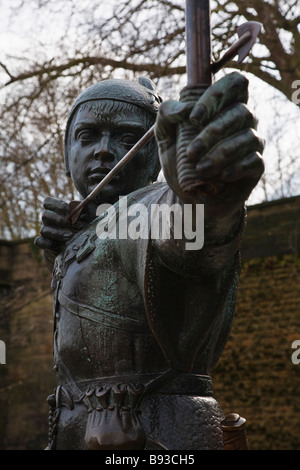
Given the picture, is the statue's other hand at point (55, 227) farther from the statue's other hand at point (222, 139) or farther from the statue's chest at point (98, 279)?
the statue's other hand at point (222, 139)

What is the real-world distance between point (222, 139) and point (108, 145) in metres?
1.05

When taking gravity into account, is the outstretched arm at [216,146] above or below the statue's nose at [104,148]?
below

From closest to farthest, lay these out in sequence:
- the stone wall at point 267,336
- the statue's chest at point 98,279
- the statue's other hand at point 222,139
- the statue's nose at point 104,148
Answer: the statue's other hand at point 222,139, the statue's chest at point 98,279, the statue's nose at point 104,148, the stone wall at point 267,336

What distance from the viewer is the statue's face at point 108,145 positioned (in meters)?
2.30

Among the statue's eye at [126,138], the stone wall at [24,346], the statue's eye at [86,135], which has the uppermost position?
the statue's eye at [86,135]

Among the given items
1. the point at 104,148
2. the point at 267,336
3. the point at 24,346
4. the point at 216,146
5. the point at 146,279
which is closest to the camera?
the point at 216,146

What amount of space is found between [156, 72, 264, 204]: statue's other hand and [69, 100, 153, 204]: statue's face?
954mm

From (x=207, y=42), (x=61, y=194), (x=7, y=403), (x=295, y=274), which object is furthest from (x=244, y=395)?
(x=207, y=42)

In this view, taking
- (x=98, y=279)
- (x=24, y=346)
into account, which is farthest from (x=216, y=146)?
(x=24, y=346)

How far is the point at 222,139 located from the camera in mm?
1294

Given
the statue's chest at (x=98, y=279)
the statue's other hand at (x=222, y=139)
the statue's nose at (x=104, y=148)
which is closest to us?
the statue's other hand at (x=222, y=139)

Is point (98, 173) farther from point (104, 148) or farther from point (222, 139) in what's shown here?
point (222, 139)

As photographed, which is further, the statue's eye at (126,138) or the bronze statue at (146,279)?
the statue's eye at (126,138)

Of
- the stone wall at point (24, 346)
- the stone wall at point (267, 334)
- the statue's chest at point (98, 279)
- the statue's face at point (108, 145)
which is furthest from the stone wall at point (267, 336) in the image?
the statue's chest at point (98, 279)
